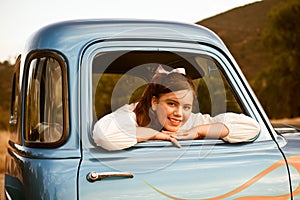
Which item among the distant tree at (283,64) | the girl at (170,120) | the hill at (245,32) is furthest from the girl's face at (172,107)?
the hill at (245,32)

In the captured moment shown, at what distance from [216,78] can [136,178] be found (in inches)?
37.4

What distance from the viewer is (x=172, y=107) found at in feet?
9.61

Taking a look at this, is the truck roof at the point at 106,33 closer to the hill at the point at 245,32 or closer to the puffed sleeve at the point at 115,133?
the puffed sleeve at the point at 115,133

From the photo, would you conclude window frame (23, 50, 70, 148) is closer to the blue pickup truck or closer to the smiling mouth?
the blue pickup truck

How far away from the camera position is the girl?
8.80ft

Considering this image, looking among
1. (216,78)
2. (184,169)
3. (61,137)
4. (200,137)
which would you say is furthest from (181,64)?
(61,137)

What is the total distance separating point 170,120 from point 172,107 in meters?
0.08

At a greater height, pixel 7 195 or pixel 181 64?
pixel 181 64

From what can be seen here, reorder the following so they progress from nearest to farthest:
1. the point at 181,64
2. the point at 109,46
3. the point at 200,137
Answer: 1. the point at 109,46
2. the point at 200,137
3. the point at 181,64

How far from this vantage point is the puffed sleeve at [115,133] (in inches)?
99.5

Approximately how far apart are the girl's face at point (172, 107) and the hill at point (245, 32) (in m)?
47.3

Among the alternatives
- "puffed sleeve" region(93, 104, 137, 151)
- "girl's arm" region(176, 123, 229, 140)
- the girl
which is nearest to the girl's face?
the girl

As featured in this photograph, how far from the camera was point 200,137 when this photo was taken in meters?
2.82

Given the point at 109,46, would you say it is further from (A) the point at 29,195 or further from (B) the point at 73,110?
(A) the point at 29,195
